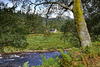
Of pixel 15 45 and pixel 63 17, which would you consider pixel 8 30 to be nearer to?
pixel 15 45

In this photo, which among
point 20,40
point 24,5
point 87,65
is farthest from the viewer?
point 20,40

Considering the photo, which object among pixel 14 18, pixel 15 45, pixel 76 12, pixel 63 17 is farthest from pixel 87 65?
pixel 14 18

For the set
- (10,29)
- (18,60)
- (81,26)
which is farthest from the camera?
(18,60)

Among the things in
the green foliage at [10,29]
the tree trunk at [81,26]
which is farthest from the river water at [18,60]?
the tree trunk at [81,26]

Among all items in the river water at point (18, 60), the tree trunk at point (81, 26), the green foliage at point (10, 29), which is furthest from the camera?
the river water at point (18, 60)

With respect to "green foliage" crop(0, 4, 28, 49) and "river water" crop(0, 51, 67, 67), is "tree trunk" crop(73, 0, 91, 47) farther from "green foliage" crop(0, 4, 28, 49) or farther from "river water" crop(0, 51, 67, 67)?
"river water" crop(0, 51, 67, 67)

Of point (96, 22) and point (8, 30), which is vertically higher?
point (96, 22)

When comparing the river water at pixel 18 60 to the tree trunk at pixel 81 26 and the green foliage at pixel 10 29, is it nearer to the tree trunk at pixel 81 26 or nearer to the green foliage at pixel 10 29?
the green foliage at pixel 10 29

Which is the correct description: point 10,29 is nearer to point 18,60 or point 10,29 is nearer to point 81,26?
point 18,60

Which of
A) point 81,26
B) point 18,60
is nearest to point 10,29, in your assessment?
point 18,60

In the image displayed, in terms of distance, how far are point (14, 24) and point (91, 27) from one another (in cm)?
977

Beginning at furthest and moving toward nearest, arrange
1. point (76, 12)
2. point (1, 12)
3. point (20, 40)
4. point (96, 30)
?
point (96, 30)
point (20, 40)
point (1, 12)
point (76, 12)

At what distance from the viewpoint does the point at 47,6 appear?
7895 mm

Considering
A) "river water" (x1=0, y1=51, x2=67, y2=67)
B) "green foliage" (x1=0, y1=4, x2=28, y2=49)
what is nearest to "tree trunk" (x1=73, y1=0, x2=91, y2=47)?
"green foliage" (x1=0, y1=4, x2=28, y2=49)
